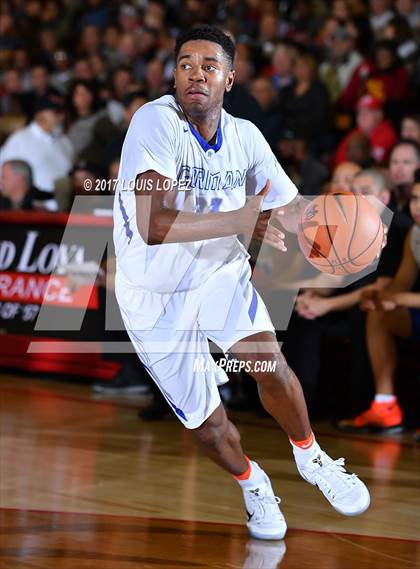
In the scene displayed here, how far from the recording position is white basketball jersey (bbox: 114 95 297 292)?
4133mm

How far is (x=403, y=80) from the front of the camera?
9.84 m

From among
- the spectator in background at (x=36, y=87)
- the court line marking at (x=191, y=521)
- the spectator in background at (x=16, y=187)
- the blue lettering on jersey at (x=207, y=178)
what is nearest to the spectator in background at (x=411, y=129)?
the spectator in background at (x=16, y=187)

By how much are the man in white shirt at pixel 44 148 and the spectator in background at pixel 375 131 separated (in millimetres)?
2774

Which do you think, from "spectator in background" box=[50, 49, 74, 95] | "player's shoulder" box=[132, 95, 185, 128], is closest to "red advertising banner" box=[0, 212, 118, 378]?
"player's shoulder" box=[132, 95, 185, 128]

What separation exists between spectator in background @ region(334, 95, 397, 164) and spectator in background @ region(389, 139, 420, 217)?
1.45 m

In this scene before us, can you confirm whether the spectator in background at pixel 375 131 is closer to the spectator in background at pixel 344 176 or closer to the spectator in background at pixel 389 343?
the spectator in background at pixel 344 176

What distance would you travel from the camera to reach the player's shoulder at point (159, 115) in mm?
4125

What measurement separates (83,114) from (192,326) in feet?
22.6

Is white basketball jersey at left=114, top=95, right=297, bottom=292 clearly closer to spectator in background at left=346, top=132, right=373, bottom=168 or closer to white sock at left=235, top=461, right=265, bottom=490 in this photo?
white sock at left=235, top=461, right=265, bottom=490

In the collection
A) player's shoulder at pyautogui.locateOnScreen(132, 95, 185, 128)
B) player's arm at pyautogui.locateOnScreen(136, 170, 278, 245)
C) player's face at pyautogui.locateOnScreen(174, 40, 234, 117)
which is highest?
player's face at pyautogui.locateOnScreen(174, 40, 234, 117)

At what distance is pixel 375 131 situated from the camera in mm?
9234

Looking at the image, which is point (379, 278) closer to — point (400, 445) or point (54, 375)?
point (400, 445)

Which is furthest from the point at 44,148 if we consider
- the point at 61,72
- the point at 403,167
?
the point at 403,167

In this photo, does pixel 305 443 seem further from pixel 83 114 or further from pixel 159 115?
pixel 83 114
